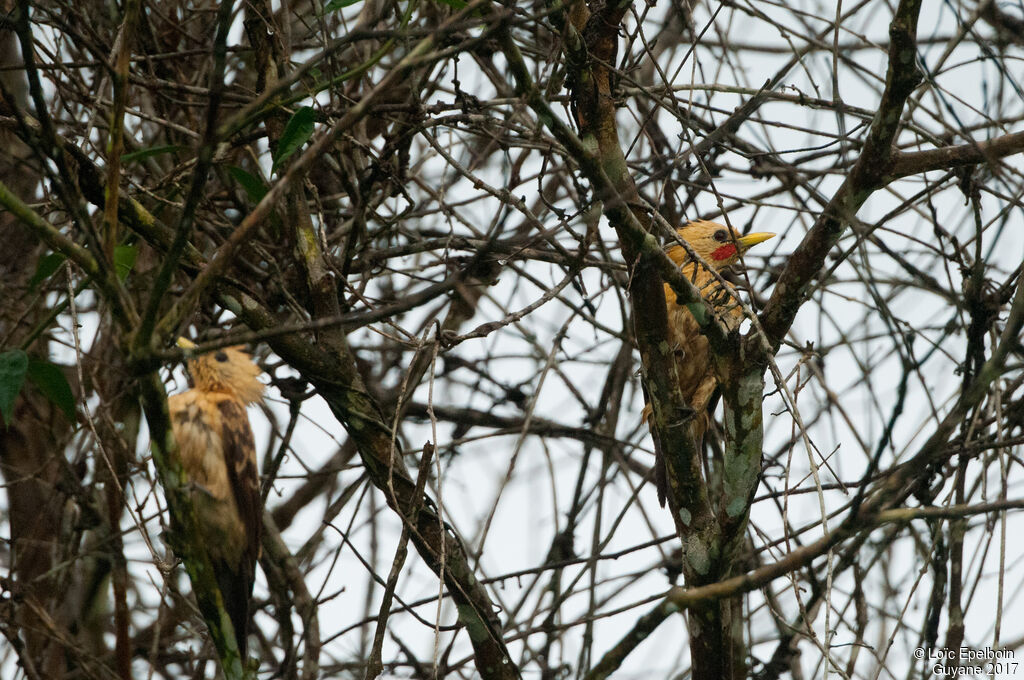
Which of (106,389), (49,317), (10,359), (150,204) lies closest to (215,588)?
(10,359)

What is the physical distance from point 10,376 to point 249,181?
29.3 inches

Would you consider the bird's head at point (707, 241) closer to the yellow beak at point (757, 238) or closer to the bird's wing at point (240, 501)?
the yellow beak at point (757, 238)

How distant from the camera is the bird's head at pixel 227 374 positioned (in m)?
3.37

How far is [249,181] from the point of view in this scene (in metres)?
2.60

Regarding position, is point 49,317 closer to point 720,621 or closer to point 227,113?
point 227,113

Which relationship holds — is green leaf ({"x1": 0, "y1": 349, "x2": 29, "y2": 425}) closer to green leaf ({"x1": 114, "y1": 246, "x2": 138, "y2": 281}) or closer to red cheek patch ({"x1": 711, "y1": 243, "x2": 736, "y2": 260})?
green leaf ({"x1": 114, "y1": 246, "x2": 138, "y2": 281})

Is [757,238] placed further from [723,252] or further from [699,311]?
[699,311]

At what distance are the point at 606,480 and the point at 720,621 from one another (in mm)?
1154

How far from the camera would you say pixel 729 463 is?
2719 mm

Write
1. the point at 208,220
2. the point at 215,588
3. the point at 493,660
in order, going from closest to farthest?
the point at 215,588
the point at 493,660
the point at 208,220

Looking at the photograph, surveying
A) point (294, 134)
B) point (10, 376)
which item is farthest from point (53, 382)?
point (294, 134)

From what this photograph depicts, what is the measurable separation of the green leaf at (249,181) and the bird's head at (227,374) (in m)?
0.88

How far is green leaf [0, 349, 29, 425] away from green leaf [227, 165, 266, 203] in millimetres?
668

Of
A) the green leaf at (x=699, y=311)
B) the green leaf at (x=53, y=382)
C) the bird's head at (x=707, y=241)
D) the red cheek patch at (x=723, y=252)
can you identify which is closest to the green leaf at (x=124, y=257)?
the green leaf at (x=53, y=382)
